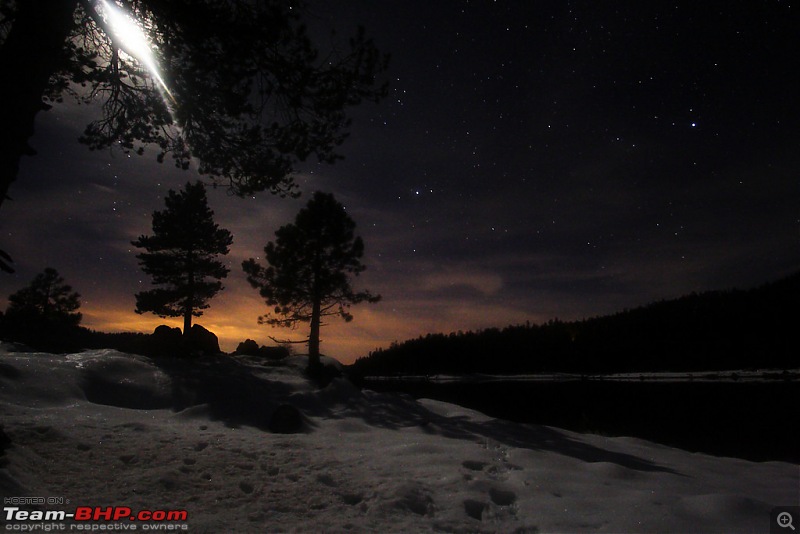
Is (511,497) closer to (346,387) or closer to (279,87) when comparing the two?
(279,87)

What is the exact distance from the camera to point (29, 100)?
204 inches

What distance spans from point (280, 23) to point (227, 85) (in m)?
1.65

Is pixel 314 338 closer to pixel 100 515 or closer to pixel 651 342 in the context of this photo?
pixel 100 515

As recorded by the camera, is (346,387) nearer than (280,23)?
No

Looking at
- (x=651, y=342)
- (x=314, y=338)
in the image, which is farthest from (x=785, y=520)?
(x=651, y=342)

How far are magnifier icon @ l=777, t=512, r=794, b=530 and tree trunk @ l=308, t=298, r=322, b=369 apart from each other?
67.5ft

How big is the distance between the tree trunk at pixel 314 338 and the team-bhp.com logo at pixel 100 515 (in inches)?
755

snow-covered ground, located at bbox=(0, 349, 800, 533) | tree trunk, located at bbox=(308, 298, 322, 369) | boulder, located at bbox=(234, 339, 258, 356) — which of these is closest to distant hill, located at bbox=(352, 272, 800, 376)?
boulder, located at bbox=(234, 339, 258, 356)

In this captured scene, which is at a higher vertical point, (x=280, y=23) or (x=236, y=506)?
(x=280, y=23)

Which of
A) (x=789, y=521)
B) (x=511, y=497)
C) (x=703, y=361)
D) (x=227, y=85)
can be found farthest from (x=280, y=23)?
(x=703, y=361)

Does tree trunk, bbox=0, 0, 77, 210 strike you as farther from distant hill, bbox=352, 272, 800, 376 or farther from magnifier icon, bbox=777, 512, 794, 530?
distant hill, bbox=352, 272, 800, 376

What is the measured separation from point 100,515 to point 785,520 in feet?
19.7

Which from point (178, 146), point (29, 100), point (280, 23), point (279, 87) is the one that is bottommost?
point (29, 100)

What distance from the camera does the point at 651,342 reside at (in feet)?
341
